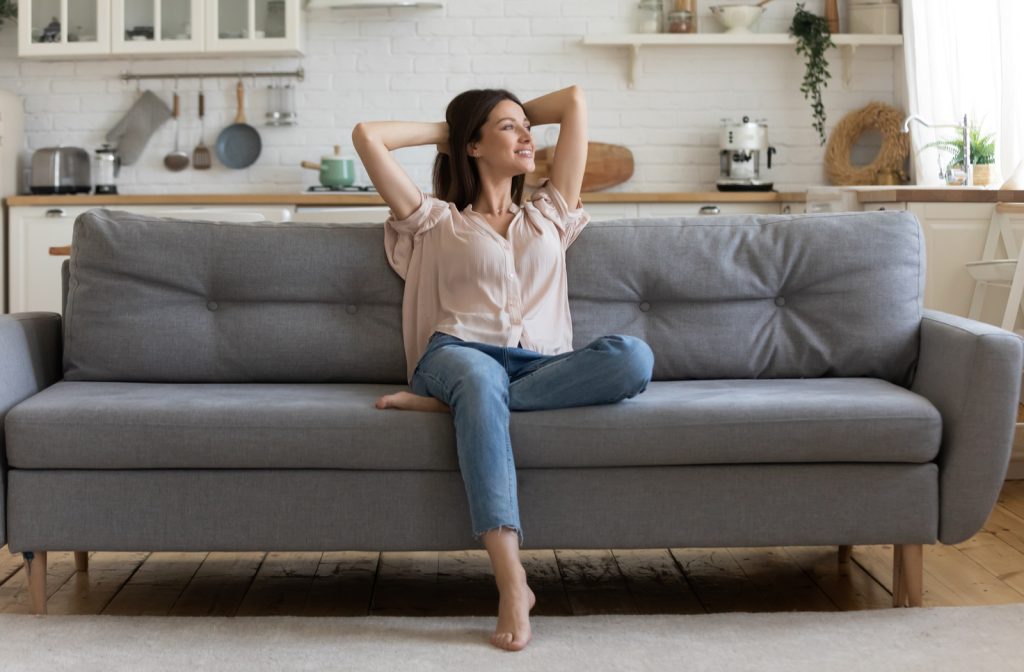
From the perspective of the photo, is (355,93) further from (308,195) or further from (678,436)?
(678,436)

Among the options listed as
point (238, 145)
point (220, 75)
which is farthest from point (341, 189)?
point (220, 75)

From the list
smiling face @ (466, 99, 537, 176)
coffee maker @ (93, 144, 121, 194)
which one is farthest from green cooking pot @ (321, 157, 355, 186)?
smiling face @ (466, 99, 537, 176)

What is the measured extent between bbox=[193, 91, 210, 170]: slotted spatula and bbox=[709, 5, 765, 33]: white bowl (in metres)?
2.51

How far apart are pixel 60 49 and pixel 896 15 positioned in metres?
3.88

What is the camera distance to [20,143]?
5754 mm

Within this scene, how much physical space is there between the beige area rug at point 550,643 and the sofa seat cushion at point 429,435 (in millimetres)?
304

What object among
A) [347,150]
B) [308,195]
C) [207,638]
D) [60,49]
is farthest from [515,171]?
[60,49]

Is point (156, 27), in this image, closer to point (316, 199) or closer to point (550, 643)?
point (316, 199)

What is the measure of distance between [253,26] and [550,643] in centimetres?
406

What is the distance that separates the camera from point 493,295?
2629 millimetres

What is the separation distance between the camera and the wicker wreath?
5.62 meters

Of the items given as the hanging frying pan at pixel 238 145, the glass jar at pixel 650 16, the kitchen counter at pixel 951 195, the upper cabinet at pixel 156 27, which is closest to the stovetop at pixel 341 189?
the hanging frying pan at pixel 238 145

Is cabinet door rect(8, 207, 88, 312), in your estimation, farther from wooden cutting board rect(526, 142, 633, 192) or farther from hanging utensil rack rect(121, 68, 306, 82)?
wooden cutting board rect(526, 142, 633, 192)

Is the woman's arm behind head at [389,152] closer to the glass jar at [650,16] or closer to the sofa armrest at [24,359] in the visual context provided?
the sofa armrest at [24,359]
